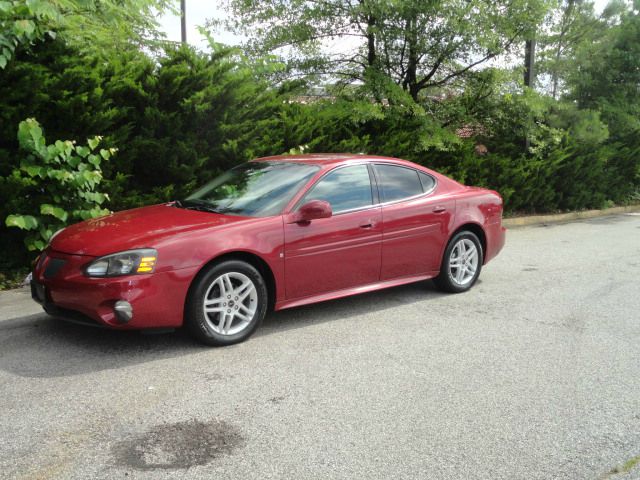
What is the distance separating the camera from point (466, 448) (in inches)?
137

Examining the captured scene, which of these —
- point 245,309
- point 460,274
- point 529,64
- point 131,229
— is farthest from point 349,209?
point 529,64

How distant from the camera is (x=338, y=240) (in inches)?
228

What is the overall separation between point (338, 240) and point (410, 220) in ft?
3.16

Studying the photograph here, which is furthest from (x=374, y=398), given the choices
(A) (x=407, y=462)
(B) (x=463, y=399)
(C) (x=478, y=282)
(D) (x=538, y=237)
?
(D) (x=538, y=237)

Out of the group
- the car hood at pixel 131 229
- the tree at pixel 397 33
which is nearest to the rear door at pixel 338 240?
the car hood at pixel 131 229

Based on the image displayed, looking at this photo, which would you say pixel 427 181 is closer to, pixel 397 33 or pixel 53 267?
pixel 53 267

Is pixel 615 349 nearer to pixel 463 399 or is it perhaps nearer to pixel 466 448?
pixel 463 399

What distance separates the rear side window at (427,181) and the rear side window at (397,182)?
6 centimetres

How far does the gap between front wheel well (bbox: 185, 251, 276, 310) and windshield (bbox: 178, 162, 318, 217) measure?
0.41 metres

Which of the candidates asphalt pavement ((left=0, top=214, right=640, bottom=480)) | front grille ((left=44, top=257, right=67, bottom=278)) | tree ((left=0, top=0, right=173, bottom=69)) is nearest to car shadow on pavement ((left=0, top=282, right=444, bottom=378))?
asphalt pavement ((left=0, top=214, right=640, bottom=480))

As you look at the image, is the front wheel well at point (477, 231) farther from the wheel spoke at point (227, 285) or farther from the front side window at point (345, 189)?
the wheel spoke at point (227, 285)

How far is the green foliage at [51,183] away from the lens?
7.03 meters

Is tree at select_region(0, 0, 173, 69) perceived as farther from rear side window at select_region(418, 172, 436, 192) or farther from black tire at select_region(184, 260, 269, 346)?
rear side window at select_region(418, 172, 436, 192)

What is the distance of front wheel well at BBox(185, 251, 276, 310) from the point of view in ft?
16.6
